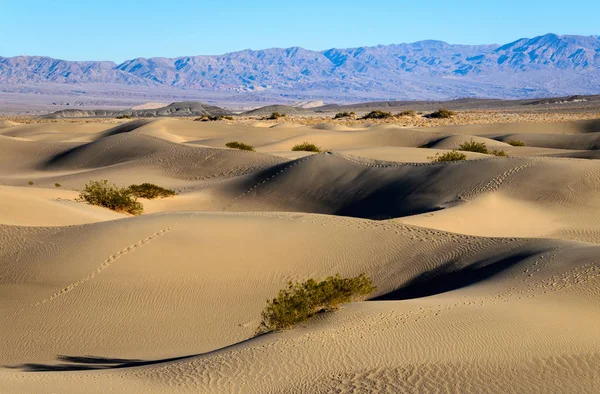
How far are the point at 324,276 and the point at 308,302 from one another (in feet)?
12.6

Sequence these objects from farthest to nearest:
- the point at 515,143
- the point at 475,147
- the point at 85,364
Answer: the point at 515,143 → the point at 475,147 → the point at 85,364

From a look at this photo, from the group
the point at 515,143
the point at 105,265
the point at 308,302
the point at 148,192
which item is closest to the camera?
the point at 308,302

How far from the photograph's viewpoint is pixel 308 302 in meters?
10.4

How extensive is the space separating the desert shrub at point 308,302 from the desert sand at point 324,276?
10.8 inches

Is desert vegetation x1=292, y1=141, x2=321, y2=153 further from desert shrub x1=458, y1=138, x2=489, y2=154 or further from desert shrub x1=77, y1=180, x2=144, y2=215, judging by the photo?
desert shrub x1=77, y1=180, x2=144, y2=215

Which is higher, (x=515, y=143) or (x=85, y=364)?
(x=85, y=364)

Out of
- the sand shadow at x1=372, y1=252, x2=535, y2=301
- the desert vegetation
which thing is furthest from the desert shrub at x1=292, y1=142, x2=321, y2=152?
the sand shadow at x1=372, y1=252, x2=535, y2=301

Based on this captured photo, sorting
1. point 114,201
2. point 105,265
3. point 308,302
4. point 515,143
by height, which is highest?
point 308,302

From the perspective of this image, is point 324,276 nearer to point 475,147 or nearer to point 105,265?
point 105,265

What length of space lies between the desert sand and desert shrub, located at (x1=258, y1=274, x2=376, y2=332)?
274mm

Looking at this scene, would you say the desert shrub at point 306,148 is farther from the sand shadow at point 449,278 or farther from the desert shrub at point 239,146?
the sand shadow at point 449,278

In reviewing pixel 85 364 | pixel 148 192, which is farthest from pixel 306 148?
pixel 85 364

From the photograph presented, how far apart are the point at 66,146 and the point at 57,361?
34441mm

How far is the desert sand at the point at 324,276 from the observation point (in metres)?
8.56
